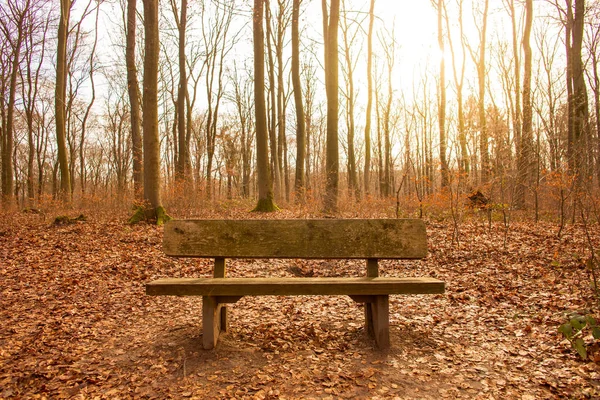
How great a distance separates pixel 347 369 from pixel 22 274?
4.86 metres

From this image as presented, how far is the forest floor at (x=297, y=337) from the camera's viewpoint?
252 cm

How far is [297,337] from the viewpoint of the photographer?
10.7 feet

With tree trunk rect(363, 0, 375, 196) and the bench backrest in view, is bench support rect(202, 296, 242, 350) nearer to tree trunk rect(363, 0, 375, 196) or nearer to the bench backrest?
the bench backrest

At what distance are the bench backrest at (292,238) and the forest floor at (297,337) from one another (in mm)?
714

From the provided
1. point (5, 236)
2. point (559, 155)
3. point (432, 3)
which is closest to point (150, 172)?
point (5, 236)

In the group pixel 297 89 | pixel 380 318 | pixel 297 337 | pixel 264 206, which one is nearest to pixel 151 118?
pixel 264 206

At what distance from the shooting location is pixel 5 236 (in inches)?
303

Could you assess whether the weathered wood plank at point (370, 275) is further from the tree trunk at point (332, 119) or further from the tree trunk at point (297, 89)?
the tree trunk at point (297, 89)

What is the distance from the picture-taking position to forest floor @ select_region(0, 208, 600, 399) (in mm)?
2518

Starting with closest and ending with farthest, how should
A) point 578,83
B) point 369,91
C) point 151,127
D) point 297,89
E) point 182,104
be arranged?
point 151,127
point 578,83
point 297,89
point 182,104
point 369,91

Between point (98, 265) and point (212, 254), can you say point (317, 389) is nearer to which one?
point (212, 254)

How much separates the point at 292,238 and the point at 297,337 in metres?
0.84

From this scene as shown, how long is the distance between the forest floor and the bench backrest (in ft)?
2.34

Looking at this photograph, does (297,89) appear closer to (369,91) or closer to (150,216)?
(369,91)
